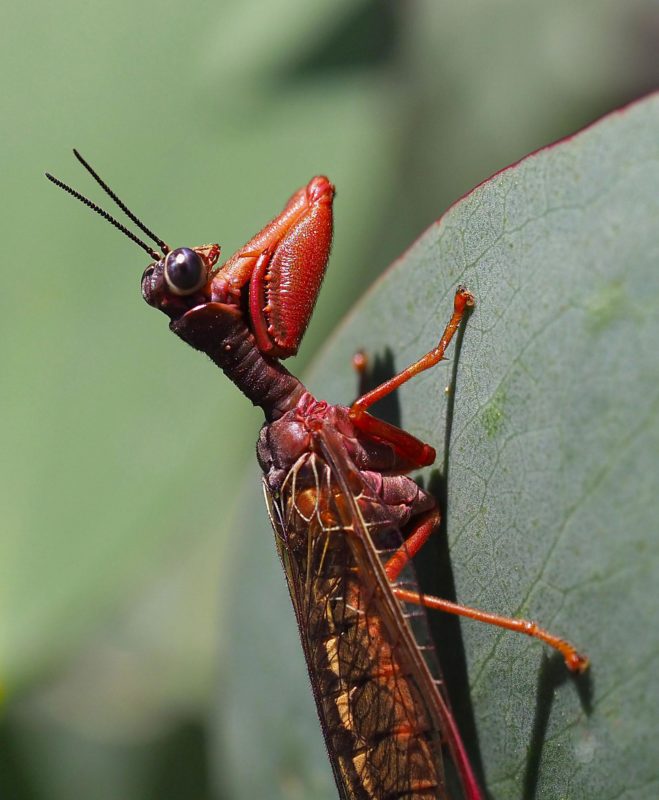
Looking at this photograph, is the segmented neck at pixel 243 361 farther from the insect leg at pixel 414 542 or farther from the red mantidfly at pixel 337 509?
the insect leg at pixel 414 542

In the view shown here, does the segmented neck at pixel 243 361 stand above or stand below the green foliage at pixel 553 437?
above

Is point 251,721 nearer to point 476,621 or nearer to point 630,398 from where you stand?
point 476,621

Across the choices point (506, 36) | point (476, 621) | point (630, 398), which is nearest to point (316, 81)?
point (506, 36)

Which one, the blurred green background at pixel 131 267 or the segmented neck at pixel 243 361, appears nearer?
the segmented neck at pixel 243 361

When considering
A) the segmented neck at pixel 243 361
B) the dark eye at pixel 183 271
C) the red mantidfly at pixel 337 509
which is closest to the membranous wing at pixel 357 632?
the red mantidfly at pixel 337 509

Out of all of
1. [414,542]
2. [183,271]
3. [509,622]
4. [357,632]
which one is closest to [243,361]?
[183,271]

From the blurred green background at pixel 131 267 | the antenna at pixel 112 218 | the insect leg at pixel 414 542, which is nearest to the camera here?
the insect leg at pixel 414 542

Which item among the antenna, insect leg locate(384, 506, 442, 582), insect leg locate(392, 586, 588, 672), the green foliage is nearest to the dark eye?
the antenna
